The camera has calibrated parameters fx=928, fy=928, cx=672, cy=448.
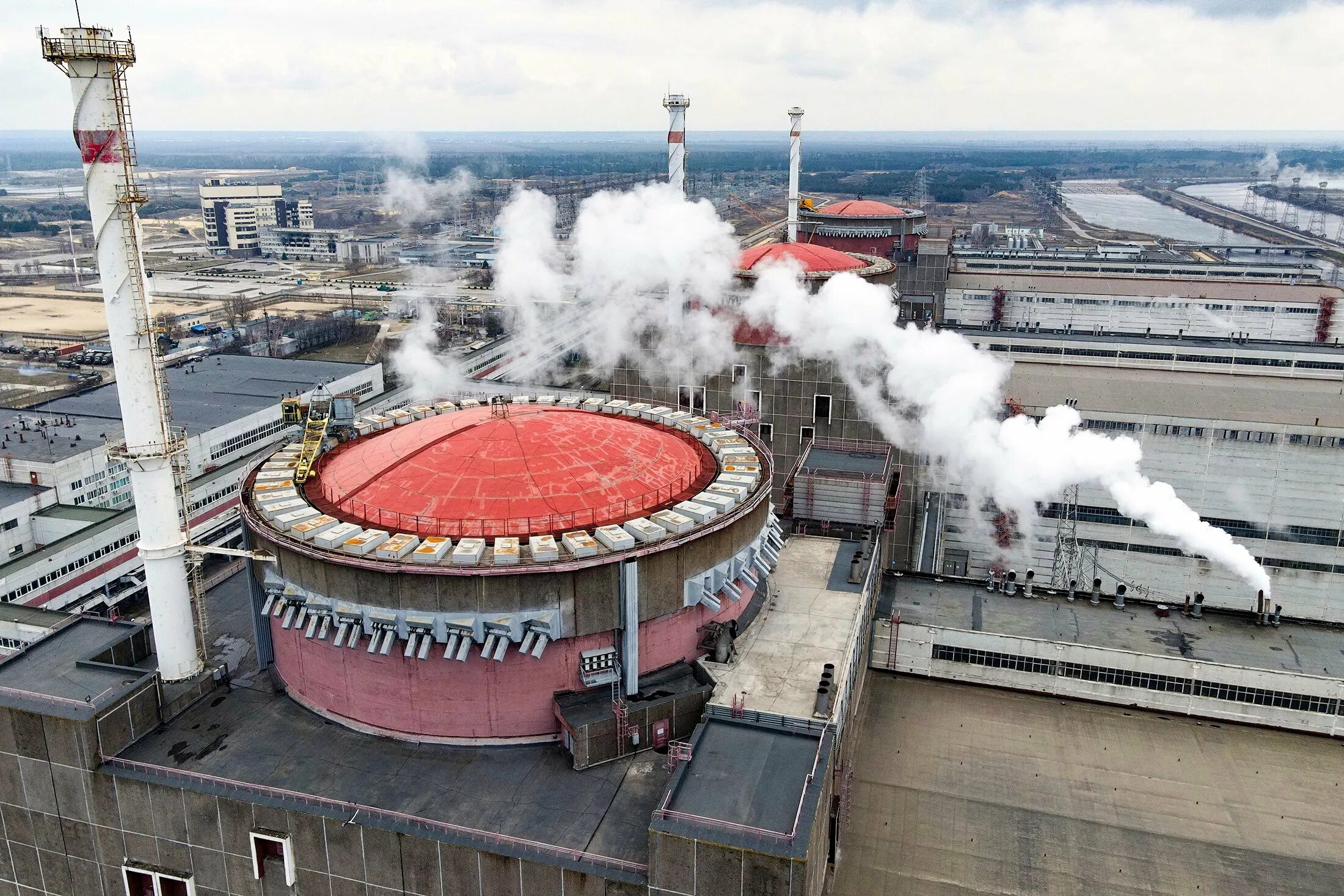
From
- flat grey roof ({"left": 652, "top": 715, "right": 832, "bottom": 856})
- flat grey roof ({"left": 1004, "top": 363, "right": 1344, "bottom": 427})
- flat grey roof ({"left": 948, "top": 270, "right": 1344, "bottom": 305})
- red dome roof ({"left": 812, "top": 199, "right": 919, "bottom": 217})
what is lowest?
flat grey roof ({"left": 652, "top": 715, "right": 832, "bottom": 856})

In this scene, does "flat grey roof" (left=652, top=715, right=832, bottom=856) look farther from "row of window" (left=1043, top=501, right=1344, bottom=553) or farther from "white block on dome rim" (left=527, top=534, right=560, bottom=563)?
"row of window" (left=1043, top=501, right=1344, bottom=553)

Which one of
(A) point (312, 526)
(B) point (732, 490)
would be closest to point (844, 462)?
(B) point (732, 490)

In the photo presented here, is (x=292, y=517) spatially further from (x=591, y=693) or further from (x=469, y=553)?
(x=591, y=693)

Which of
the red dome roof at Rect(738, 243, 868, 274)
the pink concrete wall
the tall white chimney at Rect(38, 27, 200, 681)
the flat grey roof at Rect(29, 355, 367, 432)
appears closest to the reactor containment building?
the pink concrete wall

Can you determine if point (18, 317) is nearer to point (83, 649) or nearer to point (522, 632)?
point (83, 649)

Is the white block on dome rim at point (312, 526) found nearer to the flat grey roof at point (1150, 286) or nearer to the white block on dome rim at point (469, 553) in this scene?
the white block on dome rim at point (469, 553)

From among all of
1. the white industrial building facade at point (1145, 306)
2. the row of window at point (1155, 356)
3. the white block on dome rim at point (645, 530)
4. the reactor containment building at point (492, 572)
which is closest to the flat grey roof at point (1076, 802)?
the reactor containment building at point (492, 572)
